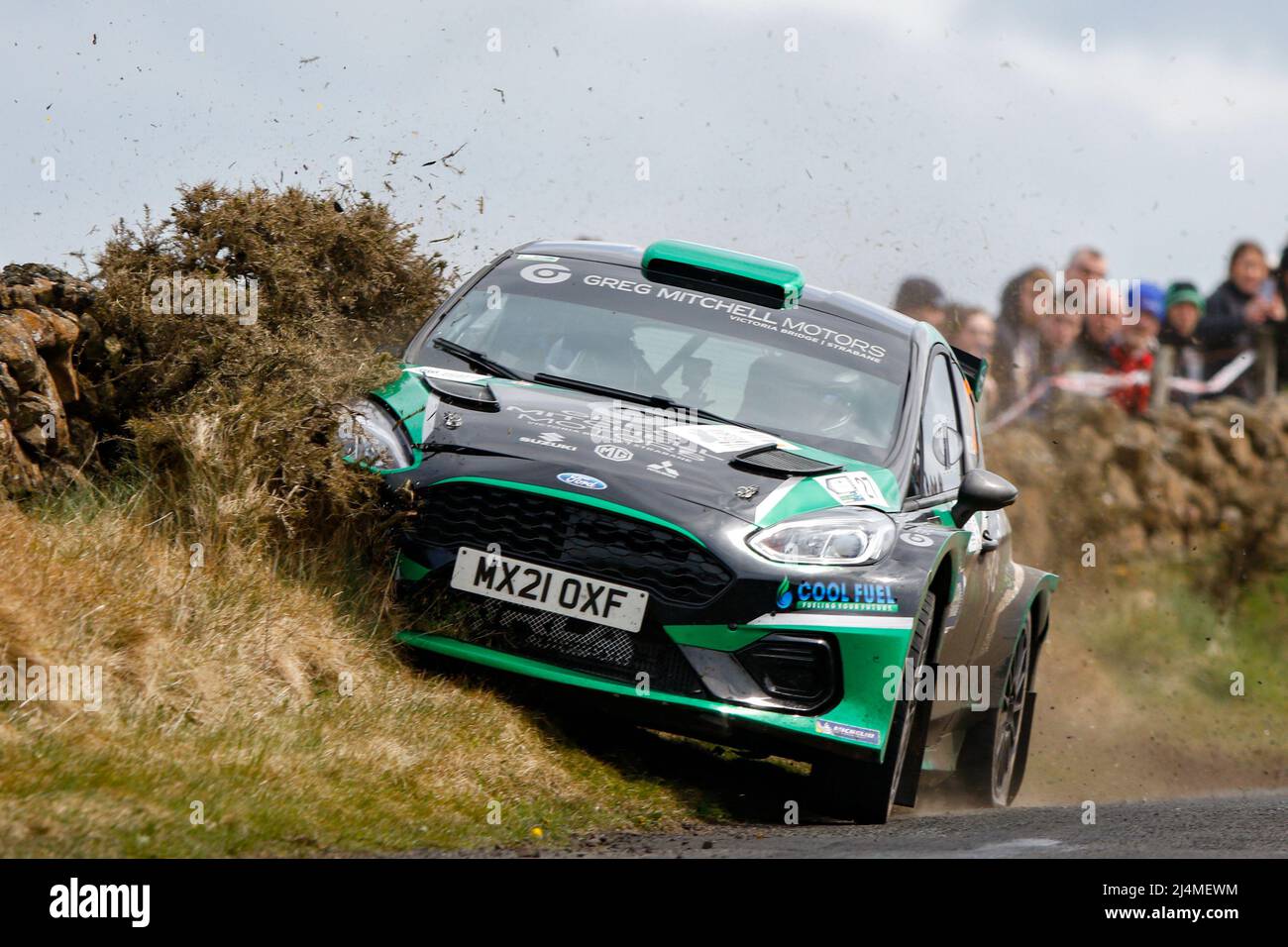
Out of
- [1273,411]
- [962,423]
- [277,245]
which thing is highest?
[277,245]

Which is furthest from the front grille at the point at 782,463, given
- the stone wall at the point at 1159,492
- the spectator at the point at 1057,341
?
the stone wall at the point at 1159,492

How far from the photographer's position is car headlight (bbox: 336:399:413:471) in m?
6.30

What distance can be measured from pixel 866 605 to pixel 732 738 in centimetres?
64

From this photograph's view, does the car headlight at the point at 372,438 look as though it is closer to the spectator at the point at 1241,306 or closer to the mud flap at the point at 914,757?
the mud flap at the point at 914,757

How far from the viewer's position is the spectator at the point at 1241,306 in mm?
11914

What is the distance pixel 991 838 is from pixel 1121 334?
7329mm

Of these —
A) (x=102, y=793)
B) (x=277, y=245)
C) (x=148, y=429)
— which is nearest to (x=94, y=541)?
(x=148, y=429)

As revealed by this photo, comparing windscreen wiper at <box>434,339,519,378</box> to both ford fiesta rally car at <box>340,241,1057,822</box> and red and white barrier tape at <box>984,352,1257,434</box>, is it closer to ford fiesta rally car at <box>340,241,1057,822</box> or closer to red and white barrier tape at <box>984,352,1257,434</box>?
ford fiesta rally car at <box>340,241,1057,822</box>

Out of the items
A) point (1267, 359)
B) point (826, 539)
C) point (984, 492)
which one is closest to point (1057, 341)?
point (1267, 359)

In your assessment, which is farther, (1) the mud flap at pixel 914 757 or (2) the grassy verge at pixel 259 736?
(1) the mud flap at pixel 914 757

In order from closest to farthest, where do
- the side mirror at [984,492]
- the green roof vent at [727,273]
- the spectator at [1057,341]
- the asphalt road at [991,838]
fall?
the asphalt road at [991,838] → the side mirror at [984,492] → the green roof vent at [727,273] → the spectator at [1057,341]

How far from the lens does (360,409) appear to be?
6570 mm

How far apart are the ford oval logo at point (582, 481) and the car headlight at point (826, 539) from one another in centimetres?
54
